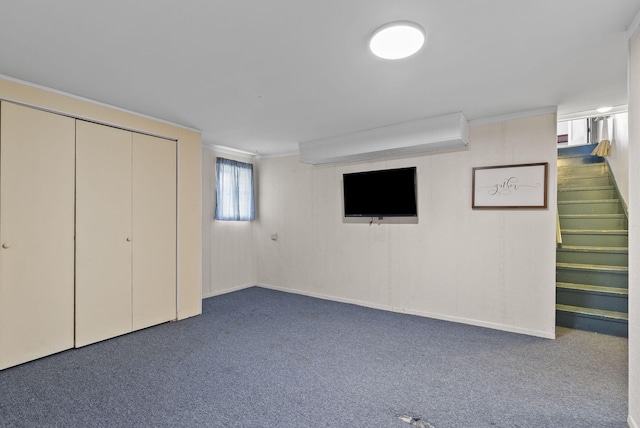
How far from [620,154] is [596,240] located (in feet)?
4.94

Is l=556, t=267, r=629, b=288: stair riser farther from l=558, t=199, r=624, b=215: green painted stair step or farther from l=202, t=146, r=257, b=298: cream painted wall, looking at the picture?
l=202, t=146, r=257, b=298: cream painted wall

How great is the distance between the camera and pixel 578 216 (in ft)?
14.2

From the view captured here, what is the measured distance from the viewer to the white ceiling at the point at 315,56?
1.78m

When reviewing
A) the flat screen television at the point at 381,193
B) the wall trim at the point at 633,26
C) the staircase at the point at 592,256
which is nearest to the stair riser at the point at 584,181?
the staircase at the point at 592,256

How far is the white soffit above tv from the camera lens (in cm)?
355

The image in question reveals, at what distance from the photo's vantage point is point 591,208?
446 centimetres

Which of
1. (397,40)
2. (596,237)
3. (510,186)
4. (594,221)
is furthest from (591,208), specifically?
(397,40)

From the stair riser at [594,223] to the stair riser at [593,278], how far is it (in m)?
0.79

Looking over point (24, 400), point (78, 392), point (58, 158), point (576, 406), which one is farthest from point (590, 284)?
point (58, 158)

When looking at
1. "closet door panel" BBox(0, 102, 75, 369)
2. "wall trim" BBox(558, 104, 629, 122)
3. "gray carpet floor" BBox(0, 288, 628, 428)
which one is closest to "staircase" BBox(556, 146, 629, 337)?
"gray carpet floor" BBox(0, 288, 628, 428)

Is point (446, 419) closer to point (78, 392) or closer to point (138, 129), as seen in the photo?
point (78, 392)

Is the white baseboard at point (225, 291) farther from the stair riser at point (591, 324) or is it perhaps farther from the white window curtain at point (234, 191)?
the stair riser at point (591, 324)

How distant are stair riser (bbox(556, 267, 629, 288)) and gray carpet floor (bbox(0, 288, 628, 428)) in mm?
715

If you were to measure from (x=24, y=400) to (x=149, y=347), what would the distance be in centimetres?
97
